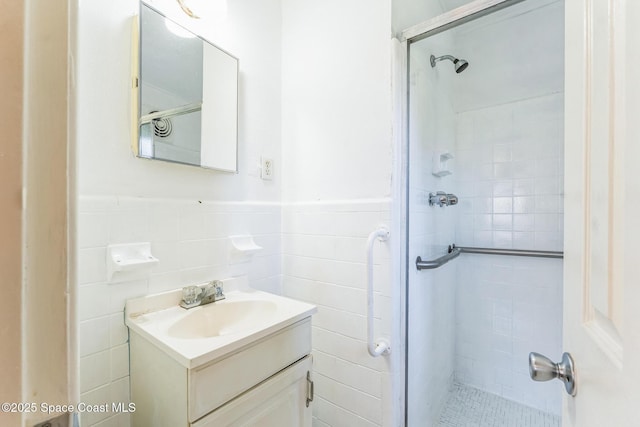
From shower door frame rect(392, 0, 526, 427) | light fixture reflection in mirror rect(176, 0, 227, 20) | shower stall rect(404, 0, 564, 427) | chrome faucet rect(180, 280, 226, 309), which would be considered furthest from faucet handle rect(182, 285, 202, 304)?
light fixture reflection in mirror rect(176, 0, 227, 20)

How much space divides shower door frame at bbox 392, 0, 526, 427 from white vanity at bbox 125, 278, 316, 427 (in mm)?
475

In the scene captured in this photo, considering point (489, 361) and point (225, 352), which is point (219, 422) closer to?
point (225, 352)

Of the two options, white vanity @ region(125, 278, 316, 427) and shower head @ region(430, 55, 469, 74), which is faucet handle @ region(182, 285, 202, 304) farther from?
shower head @ region(430, 55, 469, 74)

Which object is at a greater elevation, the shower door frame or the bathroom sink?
the shower door frame

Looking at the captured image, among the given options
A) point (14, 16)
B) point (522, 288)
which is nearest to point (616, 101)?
point (14, 16)

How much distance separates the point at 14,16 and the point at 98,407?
1112 mm

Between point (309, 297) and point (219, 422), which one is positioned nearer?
point (219, 422)

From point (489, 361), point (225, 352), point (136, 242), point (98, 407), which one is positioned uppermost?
point (136, 242)

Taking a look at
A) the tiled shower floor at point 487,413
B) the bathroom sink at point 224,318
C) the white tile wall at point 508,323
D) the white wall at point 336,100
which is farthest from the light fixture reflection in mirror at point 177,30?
the tiled shower floor at point 487,413

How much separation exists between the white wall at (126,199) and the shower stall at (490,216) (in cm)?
89

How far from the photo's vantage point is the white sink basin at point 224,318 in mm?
961

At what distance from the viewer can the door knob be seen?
0.44 metres

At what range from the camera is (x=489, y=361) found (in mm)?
1828

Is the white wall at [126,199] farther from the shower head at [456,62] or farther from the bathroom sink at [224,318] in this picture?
the shower head at [456,62]
